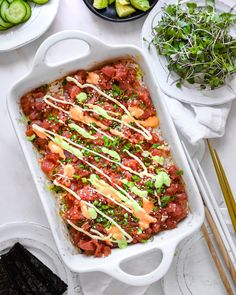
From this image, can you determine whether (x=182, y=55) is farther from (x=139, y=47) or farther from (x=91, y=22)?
(x=91, y=22)

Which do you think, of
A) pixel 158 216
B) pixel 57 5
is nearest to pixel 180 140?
pixel 158 216

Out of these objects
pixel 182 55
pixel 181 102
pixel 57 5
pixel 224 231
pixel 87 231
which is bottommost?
pixel 224 231

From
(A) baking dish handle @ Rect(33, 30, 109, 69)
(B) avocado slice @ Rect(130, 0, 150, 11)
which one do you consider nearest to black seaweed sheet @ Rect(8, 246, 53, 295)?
(A) baking dish handle @ Rect(33, 30, 109, 69)

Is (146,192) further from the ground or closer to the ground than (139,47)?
closer to the ground

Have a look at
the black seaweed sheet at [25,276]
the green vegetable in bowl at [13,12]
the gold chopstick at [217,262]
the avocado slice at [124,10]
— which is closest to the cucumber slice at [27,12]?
the green vegetable in bowl at [13,12]

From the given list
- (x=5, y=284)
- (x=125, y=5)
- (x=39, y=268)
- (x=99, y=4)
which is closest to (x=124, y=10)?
(x=125, y=5)

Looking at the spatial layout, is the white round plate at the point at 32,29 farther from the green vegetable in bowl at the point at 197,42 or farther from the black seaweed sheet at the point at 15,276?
the black seaweed sheet at the point at 15,276

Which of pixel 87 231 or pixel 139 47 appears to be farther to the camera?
pixel 139 47
